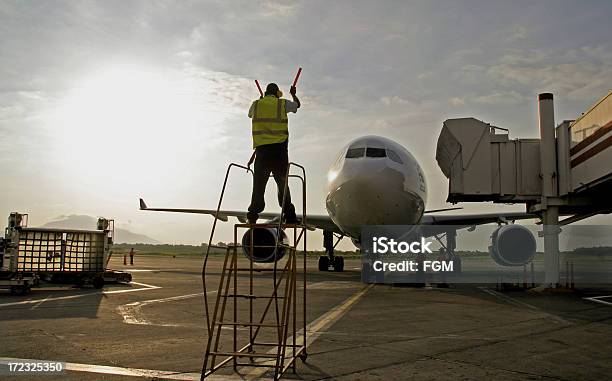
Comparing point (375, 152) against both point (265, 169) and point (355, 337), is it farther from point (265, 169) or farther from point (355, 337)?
point (265, 169)

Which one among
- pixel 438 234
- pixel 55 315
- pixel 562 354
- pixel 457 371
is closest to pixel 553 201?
pixel 438 234

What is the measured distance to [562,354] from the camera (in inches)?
233

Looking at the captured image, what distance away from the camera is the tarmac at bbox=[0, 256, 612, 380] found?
16.6ft

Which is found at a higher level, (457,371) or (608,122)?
(608,122)

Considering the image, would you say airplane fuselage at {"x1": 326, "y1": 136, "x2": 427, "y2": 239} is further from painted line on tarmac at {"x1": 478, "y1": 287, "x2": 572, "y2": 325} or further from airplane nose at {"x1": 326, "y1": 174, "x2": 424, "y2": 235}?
painted line on tarmac at {"x1": 478, "y1": 287, "x2": 572, "y2": 325}

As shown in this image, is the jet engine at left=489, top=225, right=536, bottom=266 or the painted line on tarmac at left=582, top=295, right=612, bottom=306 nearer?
the painted line on tarmac at left=582, top=295, right=612, bottom=306

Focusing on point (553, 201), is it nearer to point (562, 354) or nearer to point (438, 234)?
point (438, 234)

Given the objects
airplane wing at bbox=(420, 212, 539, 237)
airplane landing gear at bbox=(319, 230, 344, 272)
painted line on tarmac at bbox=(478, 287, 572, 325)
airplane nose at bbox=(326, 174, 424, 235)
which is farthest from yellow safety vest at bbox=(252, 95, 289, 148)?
airplane landing gear at bbox=(319, 230, 344, 272)

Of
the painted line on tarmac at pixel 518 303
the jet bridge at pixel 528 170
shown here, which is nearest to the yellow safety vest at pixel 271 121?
the painted line on tarmac at pixel 518 303

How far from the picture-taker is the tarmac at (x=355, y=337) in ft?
16.6

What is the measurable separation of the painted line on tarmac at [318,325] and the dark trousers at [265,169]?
1.67 m

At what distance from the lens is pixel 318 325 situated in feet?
26.6

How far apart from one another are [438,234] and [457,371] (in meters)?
15.1

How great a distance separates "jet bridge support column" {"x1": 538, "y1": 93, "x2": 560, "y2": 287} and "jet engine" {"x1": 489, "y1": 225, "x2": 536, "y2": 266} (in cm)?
150
